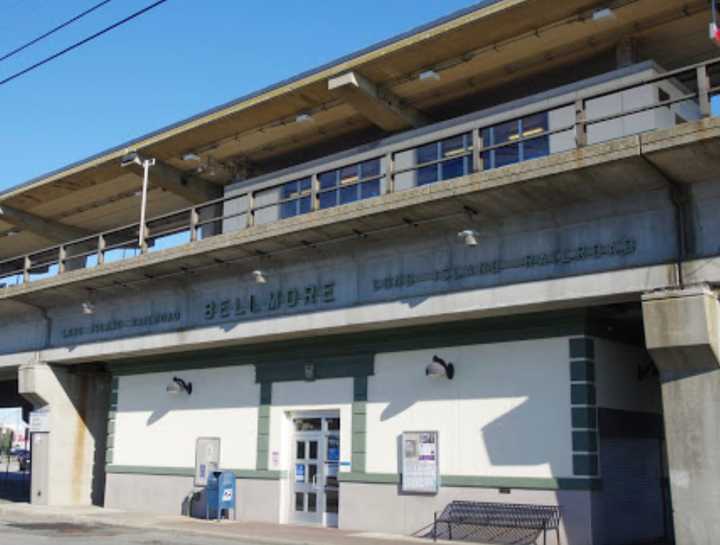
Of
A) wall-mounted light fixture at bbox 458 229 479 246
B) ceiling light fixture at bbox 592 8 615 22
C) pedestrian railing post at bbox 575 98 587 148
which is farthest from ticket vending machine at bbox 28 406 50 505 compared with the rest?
ceiling light fixture at bbox 592 8 615 22

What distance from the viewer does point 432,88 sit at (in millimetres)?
22062

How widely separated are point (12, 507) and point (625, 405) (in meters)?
18.9

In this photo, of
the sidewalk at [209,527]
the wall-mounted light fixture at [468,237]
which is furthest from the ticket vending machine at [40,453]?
the wall-mounted light fixture at [468,237]

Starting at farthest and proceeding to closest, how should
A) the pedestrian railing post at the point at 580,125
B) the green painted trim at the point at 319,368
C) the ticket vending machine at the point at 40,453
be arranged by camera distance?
the ticket vending machine at the point at 40,453 < the green painted trim at the point at 319,368 < the pedestrian railing post at the point at 580,125

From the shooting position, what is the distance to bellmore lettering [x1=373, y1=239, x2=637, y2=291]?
50.8 feet

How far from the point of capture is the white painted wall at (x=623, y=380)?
695 inches

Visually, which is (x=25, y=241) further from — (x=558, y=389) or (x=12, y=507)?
(x=558, y=389)

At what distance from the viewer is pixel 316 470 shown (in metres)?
21.9

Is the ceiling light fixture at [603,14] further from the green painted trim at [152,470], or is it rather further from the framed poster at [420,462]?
the green painted trim at [152,470]

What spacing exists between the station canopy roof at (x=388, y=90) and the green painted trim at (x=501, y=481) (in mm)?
9051

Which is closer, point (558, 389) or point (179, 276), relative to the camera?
point (558, 389)

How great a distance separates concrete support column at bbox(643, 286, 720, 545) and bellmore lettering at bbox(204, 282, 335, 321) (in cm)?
793

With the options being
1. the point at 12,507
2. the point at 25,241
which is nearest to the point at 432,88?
the point at 12,507

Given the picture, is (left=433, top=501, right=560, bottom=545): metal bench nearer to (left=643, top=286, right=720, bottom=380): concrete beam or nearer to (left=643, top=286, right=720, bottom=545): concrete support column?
(left=643, top=286, right=720, bottom=545): concrete support column
